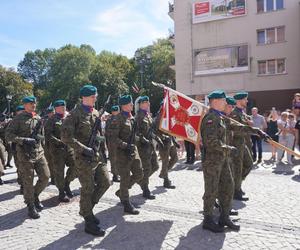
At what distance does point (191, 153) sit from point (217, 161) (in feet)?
24.1

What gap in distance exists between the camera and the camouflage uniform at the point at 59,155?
8.20m

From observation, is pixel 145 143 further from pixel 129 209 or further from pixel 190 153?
pixel 190 153

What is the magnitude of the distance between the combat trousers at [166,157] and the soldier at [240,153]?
75.5 inches

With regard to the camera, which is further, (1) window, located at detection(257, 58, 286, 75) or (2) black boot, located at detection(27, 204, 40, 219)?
(1) window, located at detection(257, 58, 286, 75)

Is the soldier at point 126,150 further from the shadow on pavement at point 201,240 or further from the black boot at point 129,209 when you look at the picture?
the shadow on pavement at point 201,240

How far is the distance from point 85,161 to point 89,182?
13.2 inches

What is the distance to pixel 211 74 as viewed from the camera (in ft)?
104

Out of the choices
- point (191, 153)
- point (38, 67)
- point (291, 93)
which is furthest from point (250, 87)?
point (38, 67)

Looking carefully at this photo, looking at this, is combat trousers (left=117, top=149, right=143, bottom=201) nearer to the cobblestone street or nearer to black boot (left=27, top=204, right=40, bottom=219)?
the cobblestone street

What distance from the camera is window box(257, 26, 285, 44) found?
29.1m

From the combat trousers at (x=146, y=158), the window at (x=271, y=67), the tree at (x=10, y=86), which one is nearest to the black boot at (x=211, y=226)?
the combat trousers at (x=146, y=158)

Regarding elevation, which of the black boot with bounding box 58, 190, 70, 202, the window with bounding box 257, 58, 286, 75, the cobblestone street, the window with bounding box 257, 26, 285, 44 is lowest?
the cobblestone street

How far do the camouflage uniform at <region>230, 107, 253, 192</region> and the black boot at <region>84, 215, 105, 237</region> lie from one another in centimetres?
289

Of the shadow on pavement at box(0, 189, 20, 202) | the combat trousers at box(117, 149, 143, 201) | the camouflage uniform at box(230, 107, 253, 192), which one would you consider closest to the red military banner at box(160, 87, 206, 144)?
the camouflage uniform at box(230, 107, 253, 192)
